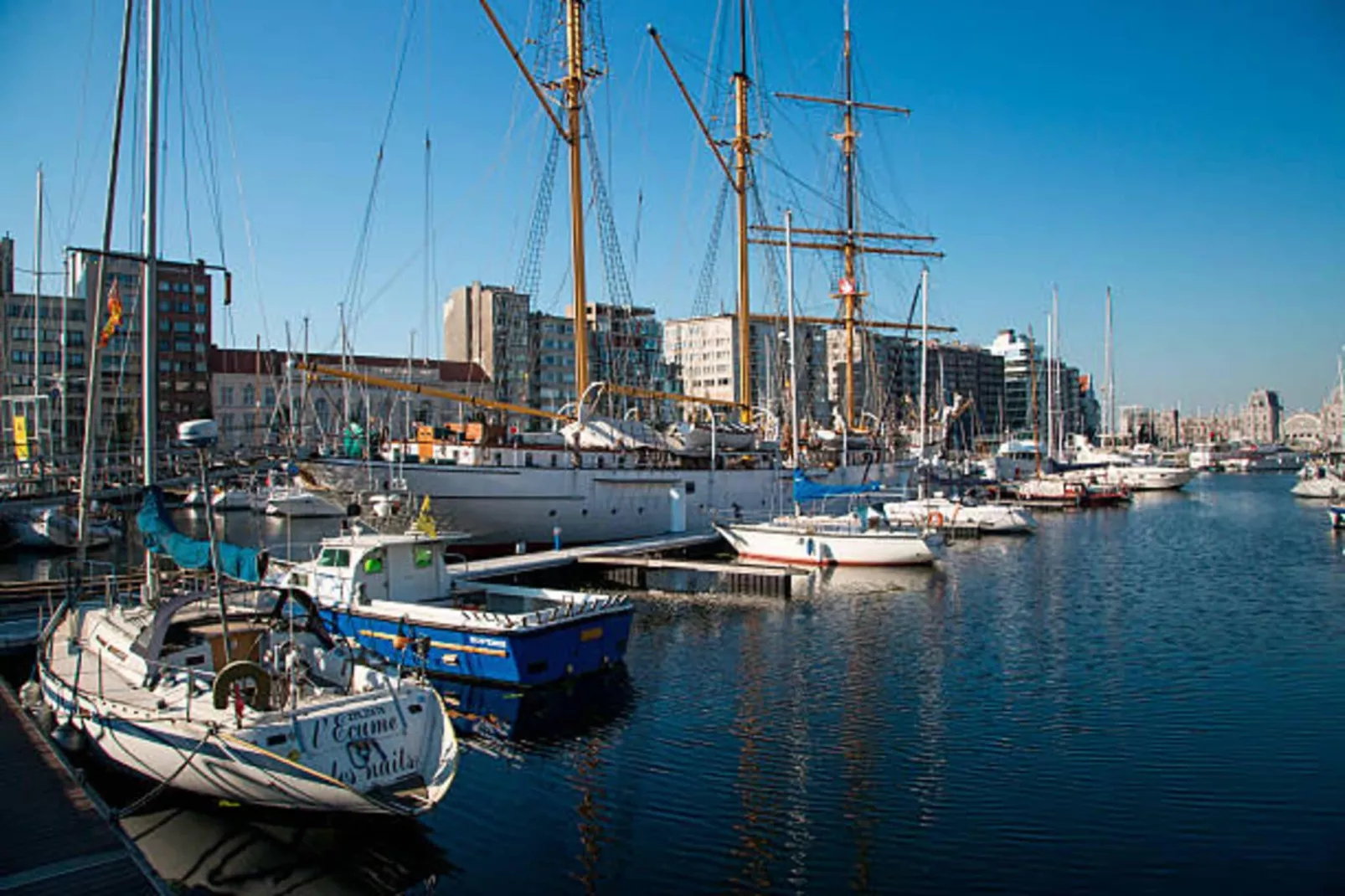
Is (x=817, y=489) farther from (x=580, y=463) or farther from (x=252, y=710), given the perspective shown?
(x=252, y=710)

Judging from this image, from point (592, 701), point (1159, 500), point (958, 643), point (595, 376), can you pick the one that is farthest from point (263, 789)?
point (595, 376)

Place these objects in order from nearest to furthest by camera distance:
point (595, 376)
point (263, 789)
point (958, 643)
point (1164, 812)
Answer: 1. point (263, 789)
2. point (1164, 812)
3. point (958, 643)
4. point (595, 376)

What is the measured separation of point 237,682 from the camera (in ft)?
47.6

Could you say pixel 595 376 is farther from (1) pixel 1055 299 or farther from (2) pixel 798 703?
(2) pixel 798 703

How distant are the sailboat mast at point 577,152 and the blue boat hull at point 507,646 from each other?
24965 mm

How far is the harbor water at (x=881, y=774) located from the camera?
13258mm

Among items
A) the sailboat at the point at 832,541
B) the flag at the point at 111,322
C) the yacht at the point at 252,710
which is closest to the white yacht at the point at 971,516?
the sailboat at the point at 832,541

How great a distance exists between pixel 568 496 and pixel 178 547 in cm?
2565

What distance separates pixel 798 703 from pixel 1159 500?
8746cm

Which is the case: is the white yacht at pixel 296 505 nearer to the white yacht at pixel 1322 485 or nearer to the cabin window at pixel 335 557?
the cabin window at pixel 335 557

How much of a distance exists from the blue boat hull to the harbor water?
0.56m

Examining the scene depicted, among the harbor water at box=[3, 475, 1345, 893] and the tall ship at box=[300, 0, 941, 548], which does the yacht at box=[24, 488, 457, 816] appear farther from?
the tall ship at box=[300, 0, 941, 548]

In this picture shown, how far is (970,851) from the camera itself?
45.1 ft

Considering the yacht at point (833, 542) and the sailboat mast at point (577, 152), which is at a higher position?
the sailboat mast at point (577, 152)
